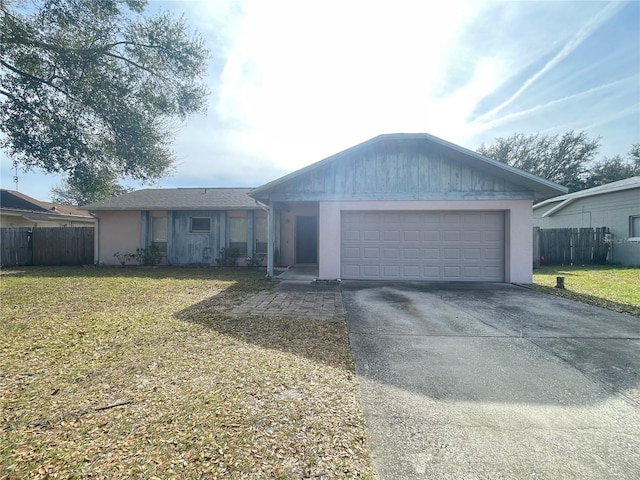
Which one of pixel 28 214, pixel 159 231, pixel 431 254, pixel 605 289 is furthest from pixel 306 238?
pixel 28 214

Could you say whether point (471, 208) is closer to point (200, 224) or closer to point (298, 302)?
point (298, 302)

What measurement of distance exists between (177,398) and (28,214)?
69.7 feet

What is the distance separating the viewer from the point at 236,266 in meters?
13.5

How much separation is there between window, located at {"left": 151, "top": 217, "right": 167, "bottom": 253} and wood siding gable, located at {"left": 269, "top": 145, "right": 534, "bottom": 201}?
7.53 meters

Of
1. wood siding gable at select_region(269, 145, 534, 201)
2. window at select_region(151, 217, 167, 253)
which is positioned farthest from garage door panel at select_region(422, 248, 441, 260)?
window at select_region(151, 217, 167, 253)

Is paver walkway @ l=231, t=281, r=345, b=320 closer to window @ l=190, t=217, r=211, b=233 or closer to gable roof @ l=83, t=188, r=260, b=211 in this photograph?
gable roof @ l=83, t=188, r=260, b=211

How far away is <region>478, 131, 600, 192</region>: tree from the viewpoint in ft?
101

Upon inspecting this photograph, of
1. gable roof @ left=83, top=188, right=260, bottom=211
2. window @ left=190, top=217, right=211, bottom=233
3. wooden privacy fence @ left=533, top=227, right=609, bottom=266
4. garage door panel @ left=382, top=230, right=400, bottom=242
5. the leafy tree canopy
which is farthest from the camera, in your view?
the leafy tree canopy

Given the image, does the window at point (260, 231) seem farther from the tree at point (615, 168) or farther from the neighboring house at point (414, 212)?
A: the tree at point (615, 168)

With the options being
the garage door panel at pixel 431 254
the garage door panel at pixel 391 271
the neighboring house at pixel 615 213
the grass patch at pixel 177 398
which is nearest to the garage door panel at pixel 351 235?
the garage door panel at pixel 391 271

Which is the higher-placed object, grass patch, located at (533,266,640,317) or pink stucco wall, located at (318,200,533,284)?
pink stucco wall, located at (318,200,533,284)

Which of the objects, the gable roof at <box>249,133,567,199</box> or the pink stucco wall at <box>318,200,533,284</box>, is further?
the pink stucco wall at <box>318,200,533,284</box>

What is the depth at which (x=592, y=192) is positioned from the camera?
15.6 meters

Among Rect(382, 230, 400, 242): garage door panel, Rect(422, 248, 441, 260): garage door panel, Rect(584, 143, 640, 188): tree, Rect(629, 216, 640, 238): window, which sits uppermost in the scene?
Rect(584, 143, 640, 188): tree
